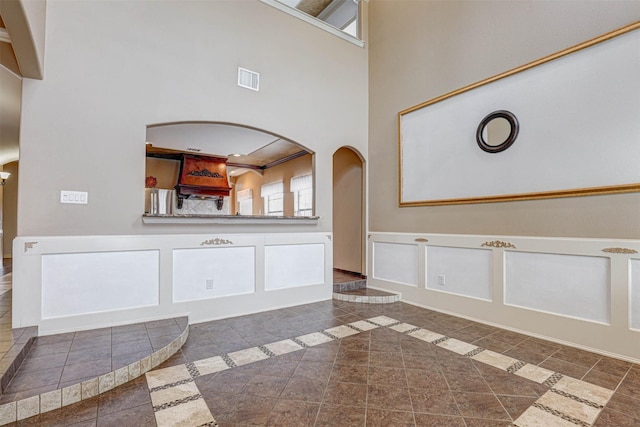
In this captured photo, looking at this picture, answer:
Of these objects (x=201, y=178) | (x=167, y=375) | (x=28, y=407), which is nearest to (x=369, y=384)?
(x=167, y=375)

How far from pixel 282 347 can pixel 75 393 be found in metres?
1.43

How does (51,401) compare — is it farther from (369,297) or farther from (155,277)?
(369,297)

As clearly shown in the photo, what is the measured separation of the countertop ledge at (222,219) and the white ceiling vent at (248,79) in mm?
1613

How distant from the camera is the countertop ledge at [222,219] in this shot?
321cm

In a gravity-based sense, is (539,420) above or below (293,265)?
below

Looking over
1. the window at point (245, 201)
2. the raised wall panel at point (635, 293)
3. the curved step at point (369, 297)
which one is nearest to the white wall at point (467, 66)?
the raised wall panel at point (635, 293)

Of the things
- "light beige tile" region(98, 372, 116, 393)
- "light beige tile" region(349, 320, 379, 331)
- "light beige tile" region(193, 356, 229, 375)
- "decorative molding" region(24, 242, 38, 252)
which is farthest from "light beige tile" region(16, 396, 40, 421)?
"light beige tile" region(349, 320, 379, 331)

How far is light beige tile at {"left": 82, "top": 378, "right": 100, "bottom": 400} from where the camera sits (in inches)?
75.8

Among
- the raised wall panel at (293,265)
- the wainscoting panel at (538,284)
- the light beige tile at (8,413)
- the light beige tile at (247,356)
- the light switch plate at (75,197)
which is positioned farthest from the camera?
the raised wall panel at (293,265)

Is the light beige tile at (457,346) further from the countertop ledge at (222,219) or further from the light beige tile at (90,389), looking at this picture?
the light beige tile at (90,389)

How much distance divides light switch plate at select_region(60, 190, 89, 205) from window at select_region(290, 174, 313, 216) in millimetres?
4574

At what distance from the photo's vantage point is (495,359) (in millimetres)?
2537

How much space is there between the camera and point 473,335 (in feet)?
10.1

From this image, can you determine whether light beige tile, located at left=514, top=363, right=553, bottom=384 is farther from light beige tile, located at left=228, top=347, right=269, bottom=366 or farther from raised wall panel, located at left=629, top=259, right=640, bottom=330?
light beige tile, located at left=228, top=347, right=269, bottom=366
